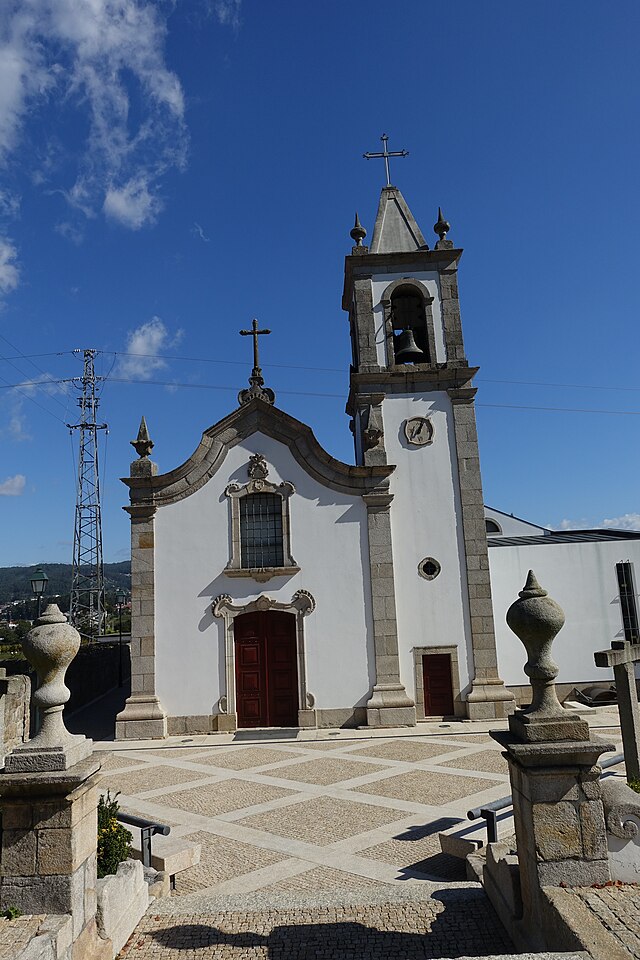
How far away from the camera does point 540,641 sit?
4.39 meters

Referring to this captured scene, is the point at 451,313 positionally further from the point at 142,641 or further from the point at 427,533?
the point at 142,641

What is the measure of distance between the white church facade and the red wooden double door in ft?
0.10

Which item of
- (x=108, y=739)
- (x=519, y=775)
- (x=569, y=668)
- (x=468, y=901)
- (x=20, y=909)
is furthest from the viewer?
(x=569, y=668)

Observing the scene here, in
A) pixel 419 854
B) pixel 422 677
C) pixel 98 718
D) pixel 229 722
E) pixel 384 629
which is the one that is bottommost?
pixel 98 718

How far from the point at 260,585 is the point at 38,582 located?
15.7 feet

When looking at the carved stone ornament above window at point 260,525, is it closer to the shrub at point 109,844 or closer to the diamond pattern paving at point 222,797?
the diamond pattern paving at point 222,797

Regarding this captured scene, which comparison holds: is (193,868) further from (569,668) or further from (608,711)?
(569,668)

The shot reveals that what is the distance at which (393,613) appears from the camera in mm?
14422

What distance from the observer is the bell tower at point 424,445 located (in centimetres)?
1453

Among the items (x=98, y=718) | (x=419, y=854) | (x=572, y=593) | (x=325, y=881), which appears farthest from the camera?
(x=98, y=718)

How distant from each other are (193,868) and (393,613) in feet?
27.9

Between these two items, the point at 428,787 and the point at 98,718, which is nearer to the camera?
the point at 428,787

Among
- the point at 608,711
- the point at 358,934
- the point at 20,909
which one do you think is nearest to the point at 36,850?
the point at 20,909

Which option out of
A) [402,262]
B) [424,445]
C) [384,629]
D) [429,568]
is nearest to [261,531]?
[384,629]
